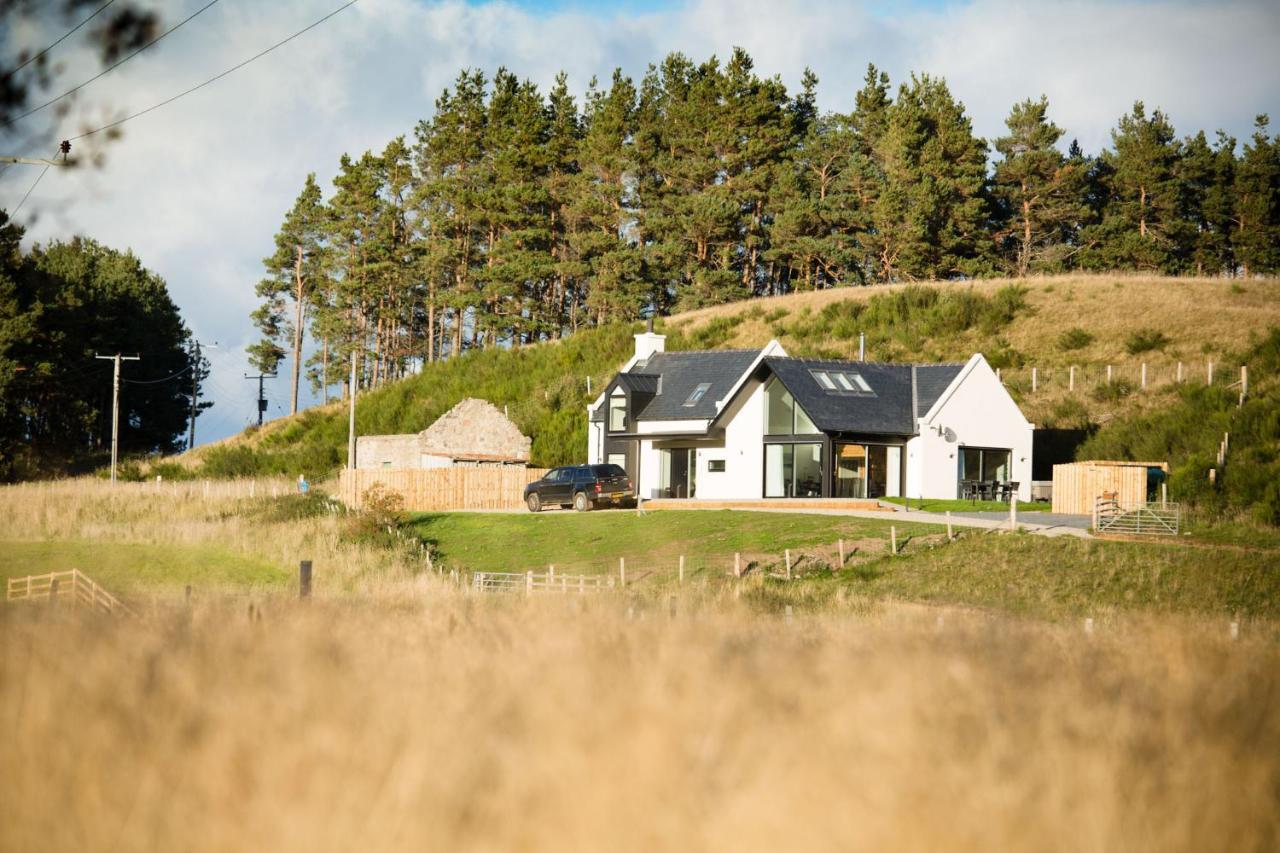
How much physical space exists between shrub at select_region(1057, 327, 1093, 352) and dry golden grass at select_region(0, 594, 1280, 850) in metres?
56.9

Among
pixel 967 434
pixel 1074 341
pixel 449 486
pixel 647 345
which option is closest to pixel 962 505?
pixel 967 434

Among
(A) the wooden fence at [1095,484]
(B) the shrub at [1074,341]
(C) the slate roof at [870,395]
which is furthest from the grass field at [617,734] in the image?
(B) the shrub at [1074,341]

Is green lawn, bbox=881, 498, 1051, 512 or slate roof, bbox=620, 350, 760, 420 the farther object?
slate roof, bbox=620, 350, 760, 420

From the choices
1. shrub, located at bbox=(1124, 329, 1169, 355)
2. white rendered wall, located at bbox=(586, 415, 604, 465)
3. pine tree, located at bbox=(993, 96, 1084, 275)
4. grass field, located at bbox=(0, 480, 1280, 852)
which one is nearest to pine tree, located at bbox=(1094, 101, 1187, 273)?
pine tree, located at bbox=(993, 96, 1084, 275)

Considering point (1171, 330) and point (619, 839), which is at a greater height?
point (1171, 330)

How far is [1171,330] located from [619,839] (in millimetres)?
63670

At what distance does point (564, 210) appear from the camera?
265 ft

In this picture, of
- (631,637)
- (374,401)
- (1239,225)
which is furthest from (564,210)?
(631,637)

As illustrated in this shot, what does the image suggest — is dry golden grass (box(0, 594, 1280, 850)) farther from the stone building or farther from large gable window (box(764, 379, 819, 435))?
the stone building

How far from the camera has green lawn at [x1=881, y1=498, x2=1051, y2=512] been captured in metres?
39.7

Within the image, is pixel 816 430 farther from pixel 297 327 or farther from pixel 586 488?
pixel 297 327

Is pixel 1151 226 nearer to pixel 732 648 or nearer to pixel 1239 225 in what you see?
pixel 1239 225

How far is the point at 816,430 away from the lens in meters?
43.4

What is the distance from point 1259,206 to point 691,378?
156 ft
